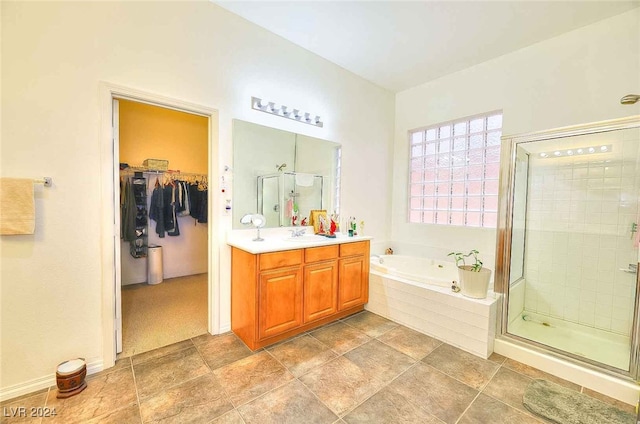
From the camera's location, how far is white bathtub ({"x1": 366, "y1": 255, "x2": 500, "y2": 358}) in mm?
2293

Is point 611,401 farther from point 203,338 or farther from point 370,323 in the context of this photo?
point 203,338

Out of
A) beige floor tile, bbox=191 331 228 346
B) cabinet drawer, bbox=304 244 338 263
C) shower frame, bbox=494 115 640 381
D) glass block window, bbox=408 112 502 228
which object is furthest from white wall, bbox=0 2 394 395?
glass block window, bbox=408 112 502 228

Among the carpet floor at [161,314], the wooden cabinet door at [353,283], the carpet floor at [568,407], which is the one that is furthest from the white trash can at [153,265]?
the carpet floor at [568,407]

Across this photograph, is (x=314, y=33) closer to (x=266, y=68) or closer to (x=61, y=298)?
(x=266, y=68)

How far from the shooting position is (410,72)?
140 inches

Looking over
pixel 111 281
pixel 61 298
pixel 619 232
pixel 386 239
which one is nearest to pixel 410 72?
pixel 386 239

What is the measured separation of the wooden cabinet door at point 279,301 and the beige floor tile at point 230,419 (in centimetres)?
66

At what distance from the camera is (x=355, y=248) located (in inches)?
117

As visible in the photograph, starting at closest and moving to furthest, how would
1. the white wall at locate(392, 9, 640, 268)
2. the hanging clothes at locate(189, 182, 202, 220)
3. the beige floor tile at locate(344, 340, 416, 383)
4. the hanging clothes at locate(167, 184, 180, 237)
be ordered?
the beige floor tile at locate(344, 340, 416, 383)
the white wall at locate(392, 9, 640, 268)
the hanging clothes at locate(167, 184, 180, 237)
the hanging clothes at locate(189, 182, 202, 220)

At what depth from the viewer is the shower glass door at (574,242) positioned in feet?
7.73

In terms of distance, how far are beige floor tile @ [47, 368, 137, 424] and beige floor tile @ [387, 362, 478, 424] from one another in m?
1.83

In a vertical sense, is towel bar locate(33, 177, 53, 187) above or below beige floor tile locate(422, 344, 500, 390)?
above

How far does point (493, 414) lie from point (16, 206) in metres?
3.32

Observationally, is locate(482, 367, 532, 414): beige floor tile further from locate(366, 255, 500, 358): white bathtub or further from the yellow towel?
the yellow towel
